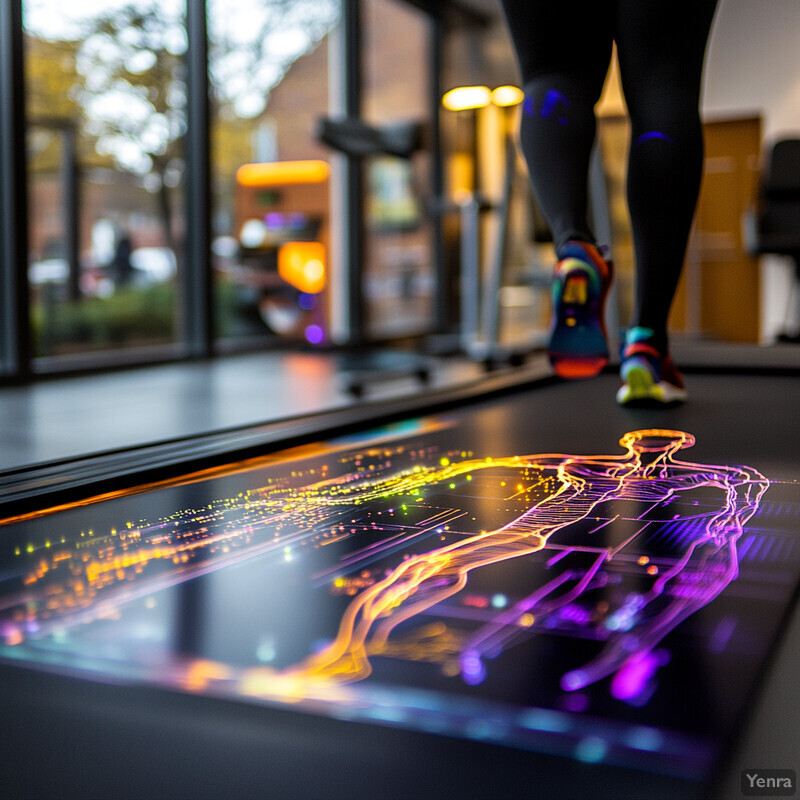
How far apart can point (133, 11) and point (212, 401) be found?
202 cm

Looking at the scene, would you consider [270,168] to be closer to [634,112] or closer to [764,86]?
[764,86]

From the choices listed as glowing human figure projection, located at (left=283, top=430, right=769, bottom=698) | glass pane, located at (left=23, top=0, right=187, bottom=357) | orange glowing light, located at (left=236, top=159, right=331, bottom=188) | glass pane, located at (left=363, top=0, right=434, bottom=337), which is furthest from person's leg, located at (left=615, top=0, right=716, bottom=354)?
glass pane, located at (left=363, top=0, right=434, bottom=337)

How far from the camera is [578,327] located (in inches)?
50.3

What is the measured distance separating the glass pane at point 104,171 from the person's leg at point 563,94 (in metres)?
2.48

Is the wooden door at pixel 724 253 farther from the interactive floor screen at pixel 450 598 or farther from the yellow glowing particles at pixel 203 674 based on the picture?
the yellow glowing particles at pixel 203 674

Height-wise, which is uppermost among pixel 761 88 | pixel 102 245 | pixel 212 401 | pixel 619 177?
pixel 761 88

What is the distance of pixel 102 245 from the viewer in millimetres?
3760

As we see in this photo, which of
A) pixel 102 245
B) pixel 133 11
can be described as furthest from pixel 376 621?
pixel 133 11

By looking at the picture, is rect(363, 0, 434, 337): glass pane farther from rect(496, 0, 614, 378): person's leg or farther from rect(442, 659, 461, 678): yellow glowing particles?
rect(442, 659, 461, 678): yellow glowing particles

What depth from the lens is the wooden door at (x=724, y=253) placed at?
20.0 ft

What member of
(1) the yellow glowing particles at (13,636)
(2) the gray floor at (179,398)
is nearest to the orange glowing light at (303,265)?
(2) the gray floor at (179,398)

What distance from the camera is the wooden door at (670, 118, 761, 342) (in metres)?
6.10

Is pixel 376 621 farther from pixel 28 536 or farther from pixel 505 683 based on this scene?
pixel 28 536

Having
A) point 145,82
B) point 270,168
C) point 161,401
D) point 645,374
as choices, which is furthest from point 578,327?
point 270,168
